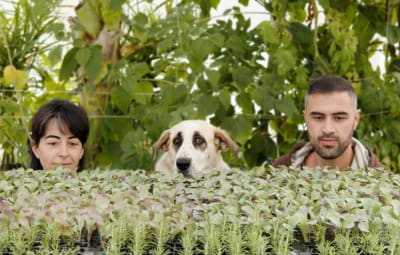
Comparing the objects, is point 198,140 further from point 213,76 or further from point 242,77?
point 242,77

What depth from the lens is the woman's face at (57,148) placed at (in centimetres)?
530

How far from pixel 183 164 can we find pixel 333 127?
3.65 ft

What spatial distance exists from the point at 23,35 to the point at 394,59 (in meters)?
3.06

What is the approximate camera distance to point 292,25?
22.9 ft

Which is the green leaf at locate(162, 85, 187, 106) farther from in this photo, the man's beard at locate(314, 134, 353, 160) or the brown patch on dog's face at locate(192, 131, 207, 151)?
the man's beard at locate(314, 134, 353, 160)

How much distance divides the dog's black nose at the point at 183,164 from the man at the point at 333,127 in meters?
0.78

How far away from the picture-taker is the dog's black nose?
19.1 feet

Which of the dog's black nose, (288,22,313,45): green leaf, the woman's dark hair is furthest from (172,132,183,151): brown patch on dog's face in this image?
(288,22,313,45): green leaf

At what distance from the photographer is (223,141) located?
6121mm

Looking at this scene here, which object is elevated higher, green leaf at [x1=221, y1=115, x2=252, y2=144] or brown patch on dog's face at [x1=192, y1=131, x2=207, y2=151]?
green leaf at [x1=221, y1=115, x2=252, y2=144]

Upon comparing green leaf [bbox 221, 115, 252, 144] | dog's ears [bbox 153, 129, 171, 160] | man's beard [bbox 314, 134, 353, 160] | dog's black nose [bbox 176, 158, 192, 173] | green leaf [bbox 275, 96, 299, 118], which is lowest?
dog's black nose [bbox 176, 158, 192, 173]

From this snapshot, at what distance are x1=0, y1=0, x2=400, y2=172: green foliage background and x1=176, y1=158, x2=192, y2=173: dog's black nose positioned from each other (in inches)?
23.4

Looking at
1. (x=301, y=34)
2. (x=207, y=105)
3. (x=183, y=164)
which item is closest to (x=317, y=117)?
(x=183, y=164)

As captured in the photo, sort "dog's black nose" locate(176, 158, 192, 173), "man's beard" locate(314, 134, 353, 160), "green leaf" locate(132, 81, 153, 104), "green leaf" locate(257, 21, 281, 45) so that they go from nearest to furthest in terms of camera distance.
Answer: "man's beard" locate(314, 134, 353, 160), "dog's black nose" locate(176, 158, 192, 173), "green leaf" locate(257, 21, 281, 45), "green leaf" locate(132, 81, 153, 104)
